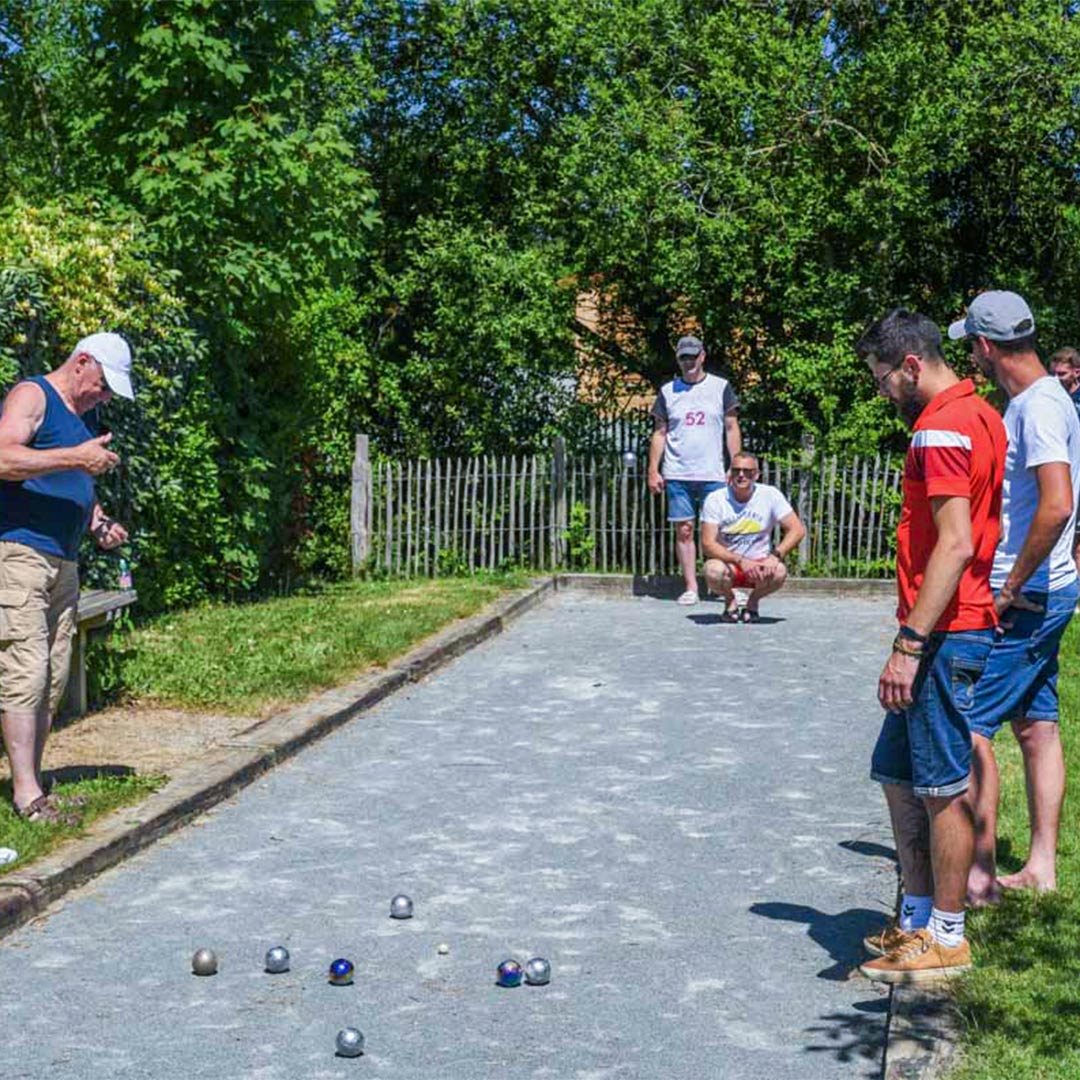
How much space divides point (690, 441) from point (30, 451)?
355 inches

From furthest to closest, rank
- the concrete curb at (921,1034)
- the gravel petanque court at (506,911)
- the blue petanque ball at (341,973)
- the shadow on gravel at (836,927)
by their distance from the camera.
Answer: the shadow on gravel at (836,927) < the blue petanque ball at (341,973) < the gravel petanque court at (506,911) < the concrete curb at (921,1034)

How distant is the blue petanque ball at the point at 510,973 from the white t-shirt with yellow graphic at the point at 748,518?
28.2 feet

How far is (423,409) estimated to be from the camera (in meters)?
18.6

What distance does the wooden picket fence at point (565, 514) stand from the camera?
16.8 metres

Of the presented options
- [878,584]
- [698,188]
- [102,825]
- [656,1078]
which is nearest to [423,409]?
[698,188]

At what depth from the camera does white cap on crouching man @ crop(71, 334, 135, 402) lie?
6645 mm

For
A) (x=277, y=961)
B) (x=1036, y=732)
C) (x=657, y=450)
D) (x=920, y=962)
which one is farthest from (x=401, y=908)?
(x=657, y=450)

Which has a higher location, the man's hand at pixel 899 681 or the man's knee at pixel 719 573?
the man's hand at pixel 899 681

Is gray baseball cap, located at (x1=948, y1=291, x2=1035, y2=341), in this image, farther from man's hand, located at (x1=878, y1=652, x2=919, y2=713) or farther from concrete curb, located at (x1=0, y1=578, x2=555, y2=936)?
concrete curb, located at (x1=0, y1=578, x2=555, y2=936)

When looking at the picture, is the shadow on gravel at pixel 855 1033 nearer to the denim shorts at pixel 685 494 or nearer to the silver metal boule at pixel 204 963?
the silver metal boule at pixel 204 963

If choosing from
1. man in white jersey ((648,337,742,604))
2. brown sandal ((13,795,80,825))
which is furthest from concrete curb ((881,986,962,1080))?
man in white jersey ((648,337,742,604))

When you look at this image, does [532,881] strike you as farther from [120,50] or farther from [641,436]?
[641,436]

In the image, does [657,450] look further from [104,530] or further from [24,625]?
[24,625]

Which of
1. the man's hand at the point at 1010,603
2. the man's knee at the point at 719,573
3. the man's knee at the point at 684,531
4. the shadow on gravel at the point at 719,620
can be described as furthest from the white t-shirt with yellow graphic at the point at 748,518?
the man's hand at the point at 1010,603
